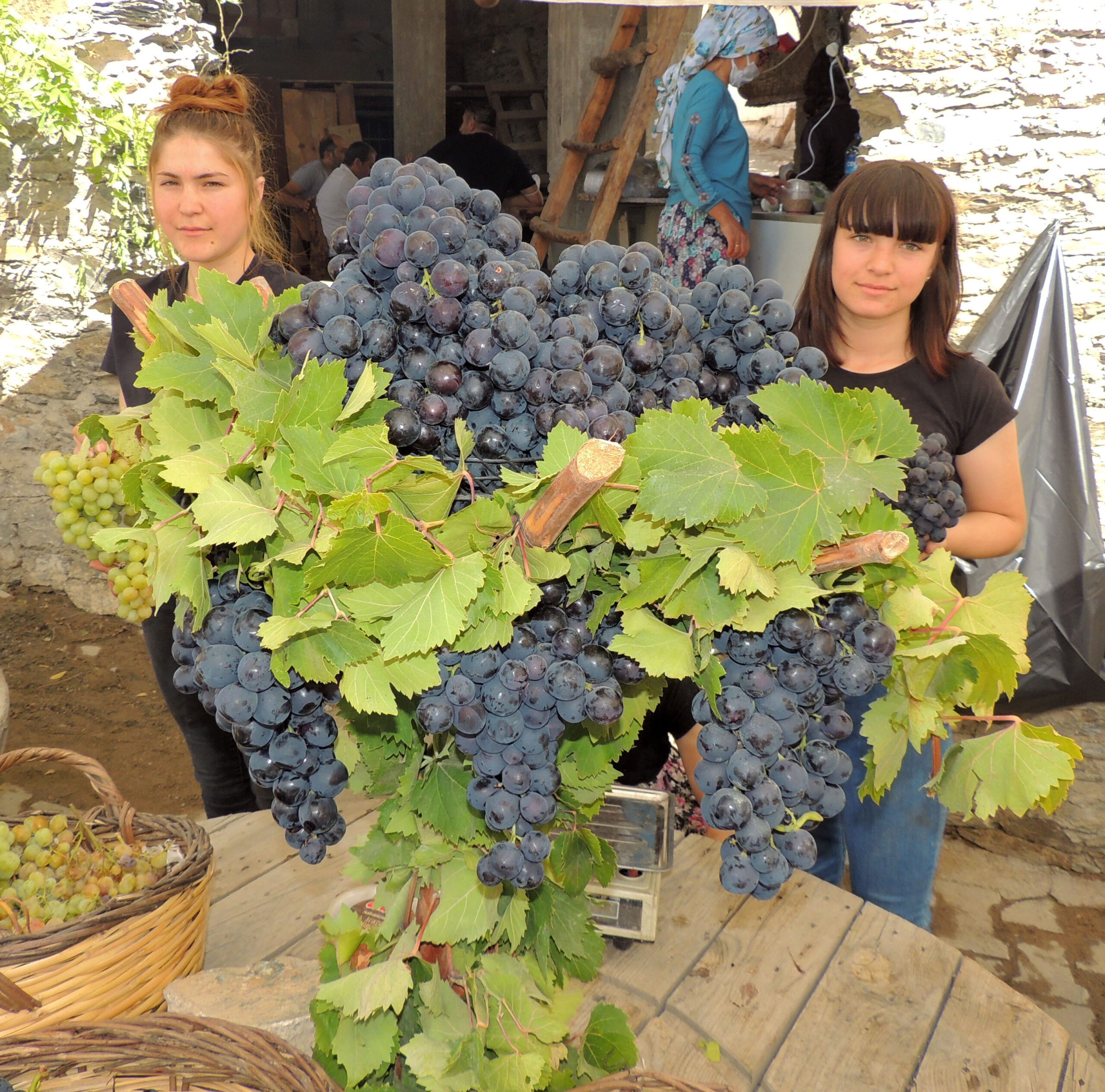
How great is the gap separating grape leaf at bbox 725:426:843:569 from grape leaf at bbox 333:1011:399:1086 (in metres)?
0.69

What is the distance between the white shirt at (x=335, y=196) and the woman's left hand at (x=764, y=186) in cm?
254

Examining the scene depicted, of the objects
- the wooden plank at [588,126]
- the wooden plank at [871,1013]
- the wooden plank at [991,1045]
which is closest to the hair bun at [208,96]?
the wooden plank at [871,1013]

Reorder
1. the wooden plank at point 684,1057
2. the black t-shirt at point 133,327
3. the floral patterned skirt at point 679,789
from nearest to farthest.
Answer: the wooden plank at point 684,1057 → the black t-shirt at point 133,327 → the floral patterned skirt at point 679,789

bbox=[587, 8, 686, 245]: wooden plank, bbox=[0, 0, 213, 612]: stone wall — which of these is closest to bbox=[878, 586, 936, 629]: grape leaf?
bbox=[0, 0, 213, 612]: stone wall

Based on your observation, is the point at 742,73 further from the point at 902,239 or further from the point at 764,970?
the point at 764,970

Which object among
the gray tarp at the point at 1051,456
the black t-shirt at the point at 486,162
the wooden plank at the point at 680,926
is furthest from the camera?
the black t-shirt at the point at 486,162

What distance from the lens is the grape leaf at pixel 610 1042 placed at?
3.65 feet

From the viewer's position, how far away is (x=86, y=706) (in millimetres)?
4156

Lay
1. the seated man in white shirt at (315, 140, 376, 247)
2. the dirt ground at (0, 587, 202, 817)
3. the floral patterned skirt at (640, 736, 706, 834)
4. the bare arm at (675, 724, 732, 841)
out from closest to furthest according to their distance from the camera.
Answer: the bare arm at (675, 724, 732, 841), the floral patterned skirt at (640, 736, 706, 834), the dirt ground at (0, 587, 202, 817), the seated man in white shirt at (315, 140, 376, 247)

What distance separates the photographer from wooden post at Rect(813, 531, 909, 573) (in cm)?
76

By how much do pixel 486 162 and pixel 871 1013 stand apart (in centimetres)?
527

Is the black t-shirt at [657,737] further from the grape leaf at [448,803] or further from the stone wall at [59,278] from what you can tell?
the stone wall at [59,278]

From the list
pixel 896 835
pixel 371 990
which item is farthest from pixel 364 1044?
pixel 896 835

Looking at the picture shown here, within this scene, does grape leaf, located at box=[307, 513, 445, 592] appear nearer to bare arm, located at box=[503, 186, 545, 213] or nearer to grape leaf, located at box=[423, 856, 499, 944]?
grape leaf, located at box=[423, 856, 499, 944]
